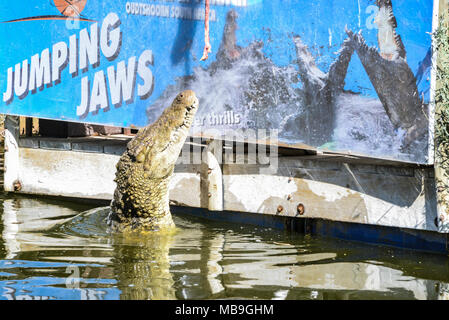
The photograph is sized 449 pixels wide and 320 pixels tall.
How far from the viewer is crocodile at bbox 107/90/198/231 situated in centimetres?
717

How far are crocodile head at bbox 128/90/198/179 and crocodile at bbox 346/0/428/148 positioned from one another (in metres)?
2.22

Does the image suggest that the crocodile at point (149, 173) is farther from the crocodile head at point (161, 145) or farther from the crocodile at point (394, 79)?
the crocodile at point (394, 79)

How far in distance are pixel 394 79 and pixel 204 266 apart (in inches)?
92.5

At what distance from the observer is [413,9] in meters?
5.45

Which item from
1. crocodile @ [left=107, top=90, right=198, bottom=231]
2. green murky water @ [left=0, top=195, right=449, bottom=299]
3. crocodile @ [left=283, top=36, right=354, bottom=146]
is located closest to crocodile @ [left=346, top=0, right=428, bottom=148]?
crocodile @ [left=283, top=36, right=354, bottom=146]

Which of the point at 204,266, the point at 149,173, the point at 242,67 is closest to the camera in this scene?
the point at 204,266

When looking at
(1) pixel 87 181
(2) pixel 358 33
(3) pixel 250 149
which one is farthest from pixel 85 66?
(2) pixel 358 33

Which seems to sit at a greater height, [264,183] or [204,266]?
[264,183]

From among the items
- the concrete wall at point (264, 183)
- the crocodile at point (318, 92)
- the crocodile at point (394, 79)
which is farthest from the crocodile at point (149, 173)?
the crocodile at point (394, 79)

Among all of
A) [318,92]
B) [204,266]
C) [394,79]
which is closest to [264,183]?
[318,92]

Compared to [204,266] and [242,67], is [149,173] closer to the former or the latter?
[242,67]

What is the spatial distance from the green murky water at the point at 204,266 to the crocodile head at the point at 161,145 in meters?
0.75

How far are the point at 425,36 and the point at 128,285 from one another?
3220 mm

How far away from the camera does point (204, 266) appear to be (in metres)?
5.55
